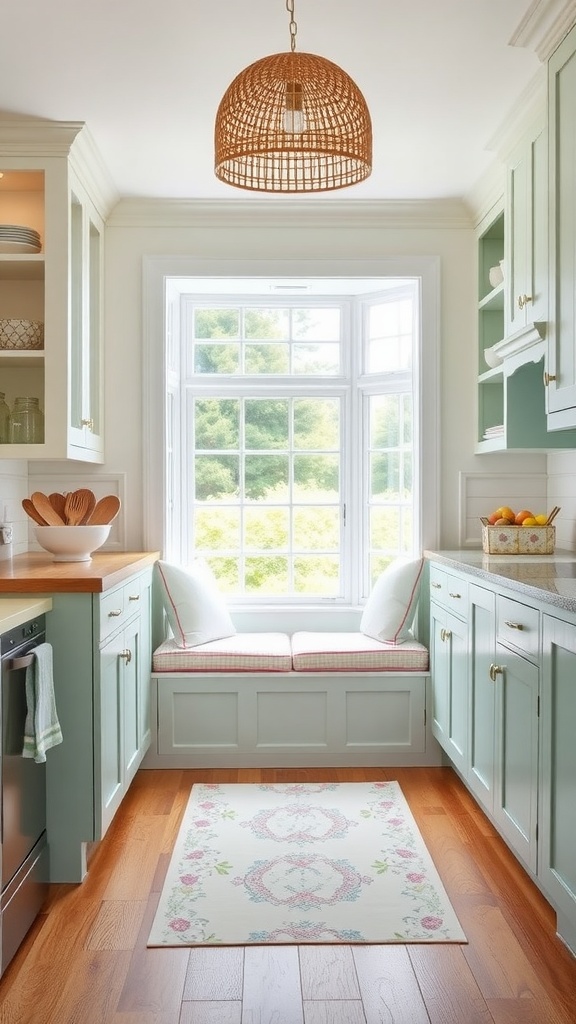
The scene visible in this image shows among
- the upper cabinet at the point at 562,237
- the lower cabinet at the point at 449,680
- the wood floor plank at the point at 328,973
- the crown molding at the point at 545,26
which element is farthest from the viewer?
the lower cabinet at the point at 449,680

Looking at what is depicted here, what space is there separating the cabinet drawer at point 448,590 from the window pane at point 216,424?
1266 mm

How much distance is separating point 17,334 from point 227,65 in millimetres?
1236

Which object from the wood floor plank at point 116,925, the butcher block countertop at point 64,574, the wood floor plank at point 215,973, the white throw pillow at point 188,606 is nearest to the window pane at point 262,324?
the white throw pillow at point 188,606

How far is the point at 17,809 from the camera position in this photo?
7.35 ft

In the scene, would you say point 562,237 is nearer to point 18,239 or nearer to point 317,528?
point 18,239

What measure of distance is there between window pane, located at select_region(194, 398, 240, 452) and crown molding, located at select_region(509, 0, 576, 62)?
2.18 m

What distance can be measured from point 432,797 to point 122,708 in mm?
1276

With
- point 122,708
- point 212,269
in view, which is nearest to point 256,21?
point 212,269

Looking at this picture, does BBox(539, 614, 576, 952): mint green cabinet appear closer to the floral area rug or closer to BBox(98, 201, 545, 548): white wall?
the floral area rug

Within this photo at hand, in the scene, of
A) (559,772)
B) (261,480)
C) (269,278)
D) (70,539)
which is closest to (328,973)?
(559,772)

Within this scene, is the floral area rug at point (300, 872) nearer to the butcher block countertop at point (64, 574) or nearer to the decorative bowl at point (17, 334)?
the butcher block countertop at point (64, 574)

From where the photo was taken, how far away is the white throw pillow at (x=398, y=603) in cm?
378

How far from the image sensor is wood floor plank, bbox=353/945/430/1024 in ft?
6.20

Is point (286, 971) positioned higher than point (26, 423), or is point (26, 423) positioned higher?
point (26, 423)
